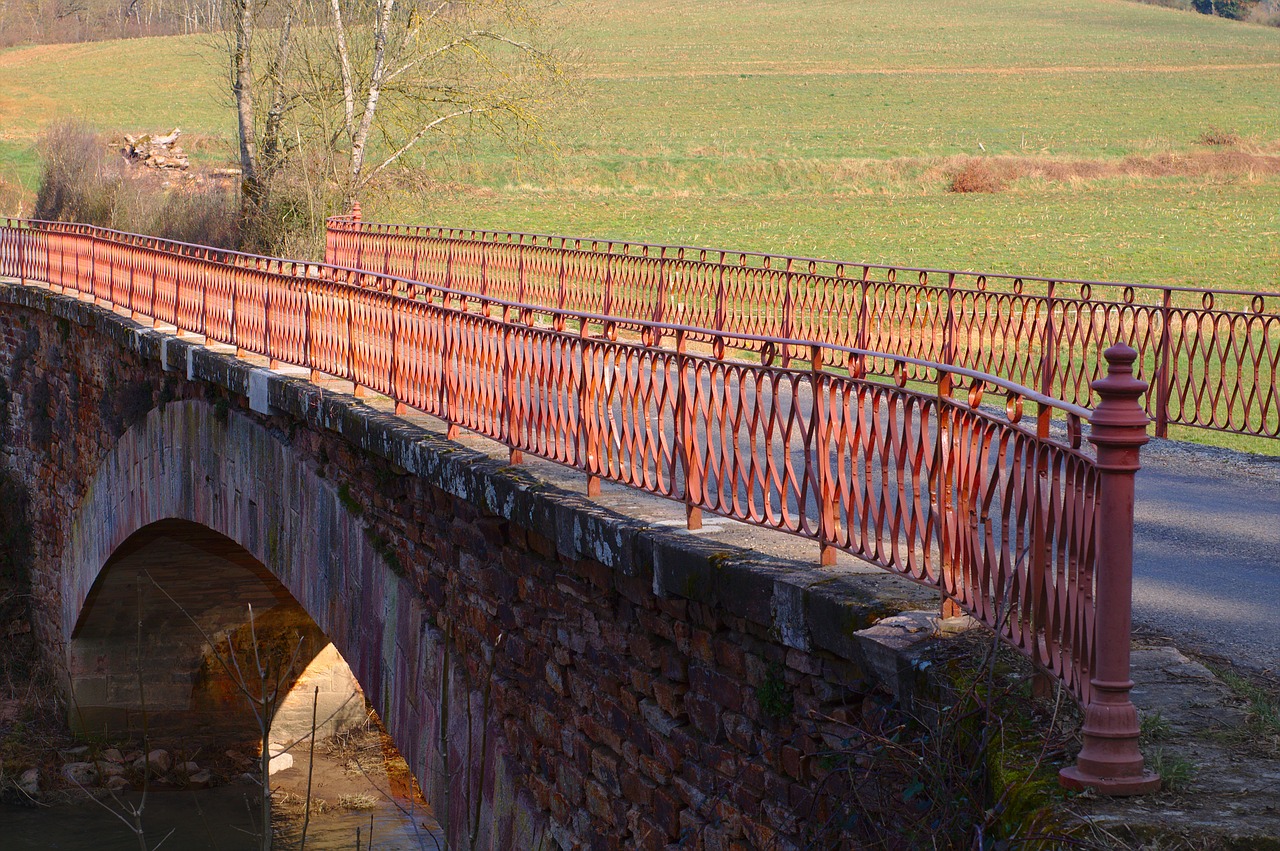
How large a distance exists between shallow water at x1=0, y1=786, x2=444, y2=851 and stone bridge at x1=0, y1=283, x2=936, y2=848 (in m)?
2.36

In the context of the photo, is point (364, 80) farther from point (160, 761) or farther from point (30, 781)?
point (30, 781)

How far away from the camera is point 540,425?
6758 millimetres

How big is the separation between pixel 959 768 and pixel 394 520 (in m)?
4.95

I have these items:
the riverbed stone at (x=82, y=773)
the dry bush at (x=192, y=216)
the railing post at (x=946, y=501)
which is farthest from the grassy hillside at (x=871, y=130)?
the railing post at (x=946, y=501)

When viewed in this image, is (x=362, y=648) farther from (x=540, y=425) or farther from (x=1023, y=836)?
(x=1023, y=836)

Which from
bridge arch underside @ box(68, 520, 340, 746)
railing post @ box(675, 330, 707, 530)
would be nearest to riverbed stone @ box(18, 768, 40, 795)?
bridge arch underside @ box(68, 520, 340, 746)

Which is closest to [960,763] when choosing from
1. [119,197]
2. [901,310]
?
[901,310]

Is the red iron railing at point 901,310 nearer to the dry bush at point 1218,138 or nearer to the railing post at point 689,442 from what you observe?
the railing post at point 689,442

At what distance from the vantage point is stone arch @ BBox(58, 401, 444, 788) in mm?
8133

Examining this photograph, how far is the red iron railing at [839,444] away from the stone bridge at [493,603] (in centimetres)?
25

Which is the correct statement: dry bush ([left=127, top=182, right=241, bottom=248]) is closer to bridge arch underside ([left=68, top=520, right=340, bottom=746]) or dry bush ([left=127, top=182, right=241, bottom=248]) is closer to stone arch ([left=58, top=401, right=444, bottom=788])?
bridge arch underside ([left=68, top=520, right=340, bottom=746])

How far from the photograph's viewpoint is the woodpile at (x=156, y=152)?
4188 centimetres

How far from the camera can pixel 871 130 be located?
56.2 metres

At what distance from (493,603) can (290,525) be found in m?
3.20
